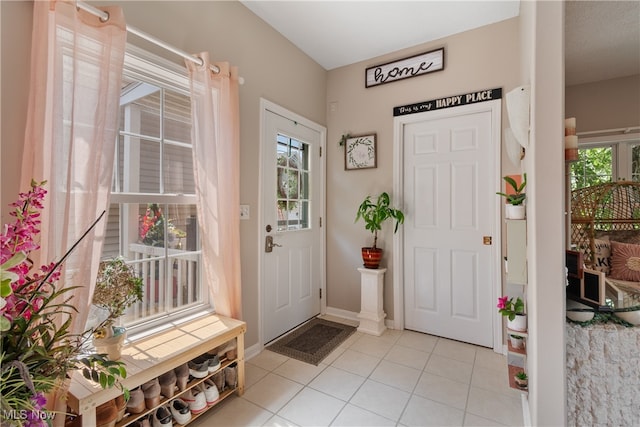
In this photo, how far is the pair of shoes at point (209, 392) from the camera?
1624 mm

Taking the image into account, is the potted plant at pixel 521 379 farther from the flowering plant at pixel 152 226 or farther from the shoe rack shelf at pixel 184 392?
the flowering plant at pixel 152 226

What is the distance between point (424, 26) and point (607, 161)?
172 centimetres

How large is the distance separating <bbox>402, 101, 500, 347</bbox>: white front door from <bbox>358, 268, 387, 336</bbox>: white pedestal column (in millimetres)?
273

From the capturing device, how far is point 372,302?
2.75 m

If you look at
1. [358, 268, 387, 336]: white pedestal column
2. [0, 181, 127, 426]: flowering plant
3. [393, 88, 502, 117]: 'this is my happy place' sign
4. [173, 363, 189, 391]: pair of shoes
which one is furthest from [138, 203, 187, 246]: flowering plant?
[393, 88, 502, 117]: 'this is my happy place' sign

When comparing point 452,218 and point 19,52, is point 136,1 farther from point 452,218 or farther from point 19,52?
point 452,218

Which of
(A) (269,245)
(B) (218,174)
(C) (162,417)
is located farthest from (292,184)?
(C) (162,417)

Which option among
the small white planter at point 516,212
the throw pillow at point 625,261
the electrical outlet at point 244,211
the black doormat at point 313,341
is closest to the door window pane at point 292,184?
the electrical outlet at point 244,211

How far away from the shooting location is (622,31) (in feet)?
4.61

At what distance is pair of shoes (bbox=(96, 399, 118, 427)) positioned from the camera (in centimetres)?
123

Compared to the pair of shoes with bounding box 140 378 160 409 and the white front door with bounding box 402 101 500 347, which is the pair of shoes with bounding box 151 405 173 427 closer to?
the pair of shoes with bounding box 140 378 160 409

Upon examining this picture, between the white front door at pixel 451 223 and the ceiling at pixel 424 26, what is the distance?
712mm

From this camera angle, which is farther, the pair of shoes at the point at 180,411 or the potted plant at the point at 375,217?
the potted plant at the point at 375,217

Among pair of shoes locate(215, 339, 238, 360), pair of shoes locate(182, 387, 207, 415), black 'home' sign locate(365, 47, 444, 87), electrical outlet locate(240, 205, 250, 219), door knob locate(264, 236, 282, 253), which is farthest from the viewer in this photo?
black 'home' sign locate(365, 47, 444, 87)
